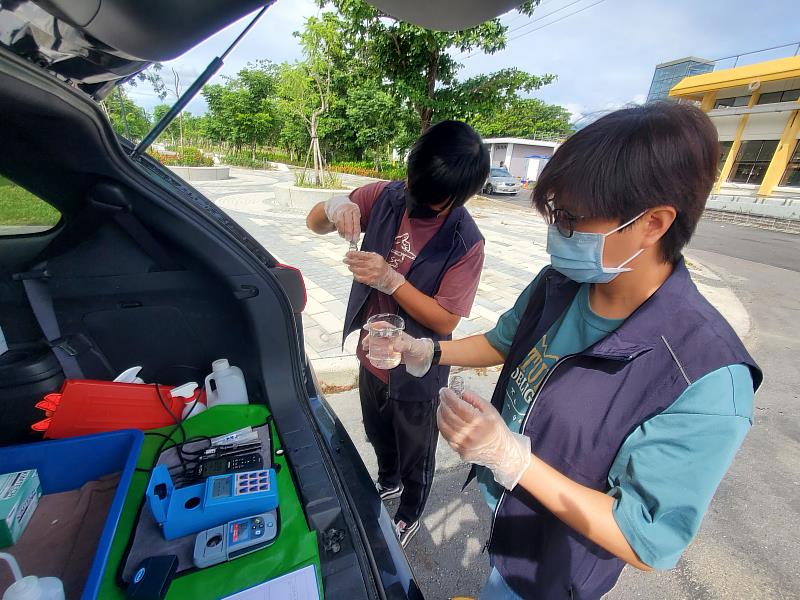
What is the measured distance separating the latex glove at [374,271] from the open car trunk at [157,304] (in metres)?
0.25

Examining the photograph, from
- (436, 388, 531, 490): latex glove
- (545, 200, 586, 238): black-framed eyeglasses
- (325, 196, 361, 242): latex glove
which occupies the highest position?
(545, 200, 586, 238): black-framed eyeglasses

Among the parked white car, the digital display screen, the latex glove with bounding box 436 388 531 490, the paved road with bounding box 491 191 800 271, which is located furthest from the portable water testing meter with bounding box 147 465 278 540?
the parked white car

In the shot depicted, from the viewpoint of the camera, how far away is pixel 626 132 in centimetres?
81

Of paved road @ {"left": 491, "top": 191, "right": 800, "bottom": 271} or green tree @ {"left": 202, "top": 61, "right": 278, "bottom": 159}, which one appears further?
green tree @ {"left": 202, "top": 61, "right": 278, "bottom": 159}

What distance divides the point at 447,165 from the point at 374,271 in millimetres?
519

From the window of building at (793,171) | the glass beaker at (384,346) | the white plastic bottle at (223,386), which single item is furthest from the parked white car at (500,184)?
the white plastic bottle at (223,386)

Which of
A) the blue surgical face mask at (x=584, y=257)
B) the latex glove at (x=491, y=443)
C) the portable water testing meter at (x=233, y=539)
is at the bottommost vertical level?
the portable water testing meter at (x=233, y=539)

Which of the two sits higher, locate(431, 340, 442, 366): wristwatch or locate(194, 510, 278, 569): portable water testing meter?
locate(431, 340, 442, 366): wristwatch

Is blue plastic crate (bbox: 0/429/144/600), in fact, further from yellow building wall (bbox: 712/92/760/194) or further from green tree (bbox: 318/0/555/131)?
yellow building wall (bbox: 712/92/760/194)

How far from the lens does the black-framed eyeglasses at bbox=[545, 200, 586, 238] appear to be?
955 millimetres

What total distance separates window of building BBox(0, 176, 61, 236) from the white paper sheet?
1458 millimetres

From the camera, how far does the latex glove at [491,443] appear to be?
3.00 feet

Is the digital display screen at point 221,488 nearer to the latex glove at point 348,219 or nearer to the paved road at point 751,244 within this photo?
the latex glove at point 348,219

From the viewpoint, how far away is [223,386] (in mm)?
1334
